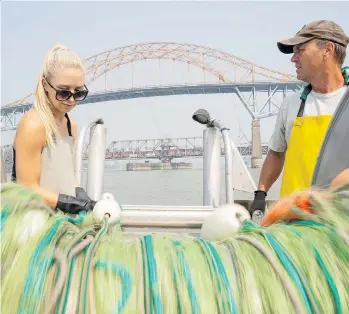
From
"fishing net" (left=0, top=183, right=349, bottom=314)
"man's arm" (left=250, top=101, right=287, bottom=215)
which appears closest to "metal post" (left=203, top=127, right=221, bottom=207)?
"man's arm" (left=250, top=101, right=287, bottom=215)

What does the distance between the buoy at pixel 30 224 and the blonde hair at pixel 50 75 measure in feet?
2.12

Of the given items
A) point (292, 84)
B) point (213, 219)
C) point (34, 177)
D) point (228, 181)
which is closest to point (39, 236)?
point (213, 219)

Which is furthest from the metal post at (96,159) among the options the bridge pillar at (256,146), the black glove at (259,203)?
the bridge pillar at (256,146)

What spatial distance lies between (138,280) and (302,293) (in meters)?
0.24

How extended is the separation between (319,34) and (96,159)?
1553 millimetres

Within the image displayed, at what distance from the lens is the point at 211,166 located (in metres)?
2.55

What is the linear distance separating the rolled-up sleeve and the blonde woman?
0.81 m

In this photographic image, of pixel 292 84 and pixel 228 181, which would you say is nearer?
pixel 228 181

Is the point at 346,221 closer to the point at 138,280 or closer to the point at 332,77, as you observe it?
the point at 138,280

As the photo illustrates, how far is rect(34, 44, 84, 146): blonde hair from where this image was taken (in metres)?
1.33

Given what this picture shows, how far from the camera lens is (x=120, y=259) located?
2.15ft

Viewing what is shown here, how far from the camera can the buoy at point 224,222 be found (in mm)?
895

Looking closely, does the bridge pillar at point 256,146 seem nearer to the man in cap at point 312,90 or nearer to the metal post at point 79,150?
the metal post at point 79,150

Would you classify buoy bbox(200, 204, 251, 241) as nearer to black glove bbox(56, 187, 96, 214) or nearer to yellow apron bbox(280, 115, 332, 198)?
black glove bbox(56, 187, 96, 214)
